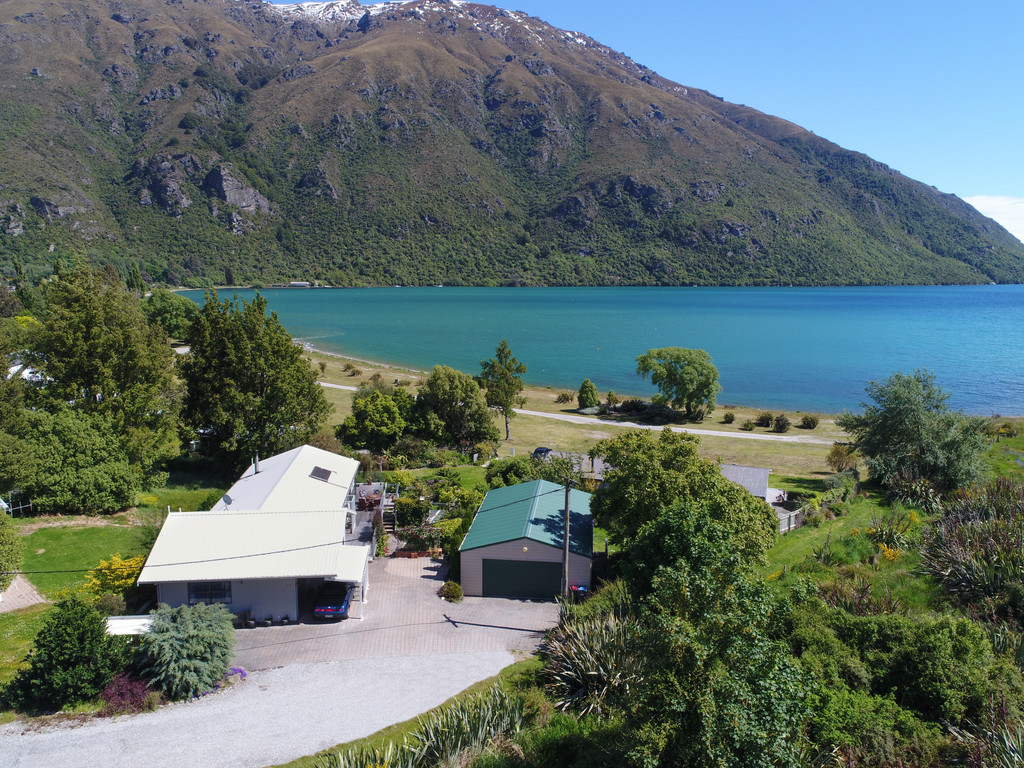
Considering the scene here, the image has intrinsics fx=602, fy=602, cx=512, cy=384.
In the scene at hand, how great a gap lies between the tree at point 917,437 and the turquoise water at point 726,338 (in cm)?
3104

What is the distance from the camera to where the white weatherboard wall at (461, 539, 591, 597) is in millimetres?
20109

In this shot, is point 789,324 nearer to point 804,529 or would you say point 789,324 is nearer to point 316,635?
point 804,529

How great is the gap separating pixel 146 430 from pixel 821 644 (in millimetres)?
27897

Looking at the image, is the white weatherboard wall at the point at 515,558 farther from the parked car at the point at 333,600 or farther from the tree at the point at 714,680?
the tree at the point at 714,680

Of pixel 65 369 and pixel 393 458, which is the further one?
pixel 393 458

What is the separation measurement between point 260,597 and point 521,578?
323 inches

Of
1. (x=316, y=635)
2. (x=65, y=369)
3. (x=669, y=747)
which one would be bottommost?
(x=316, y=635)

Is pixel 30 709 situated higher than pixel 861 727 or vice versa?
pixel 861 727

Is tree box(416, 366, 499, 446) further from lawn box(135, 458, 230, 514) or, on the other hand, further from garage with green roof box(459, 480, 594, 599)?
garage with green roof box(459, 480, 594, 599)

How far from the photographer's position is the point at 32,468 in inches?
894

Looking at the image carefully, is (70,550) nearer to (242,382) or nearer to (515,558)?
(242,382)

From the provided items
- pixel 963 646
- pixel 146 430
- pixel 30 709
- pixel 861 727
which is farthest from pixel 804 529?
pixel 146 430

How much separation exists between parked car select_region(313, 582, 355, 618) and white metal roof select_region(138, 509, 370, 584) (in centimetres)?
104

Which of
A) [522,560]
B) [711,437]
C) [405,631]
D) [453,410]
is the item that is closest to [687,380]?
[711,437]
